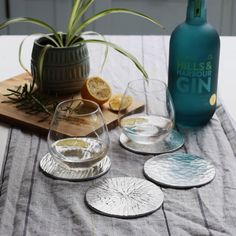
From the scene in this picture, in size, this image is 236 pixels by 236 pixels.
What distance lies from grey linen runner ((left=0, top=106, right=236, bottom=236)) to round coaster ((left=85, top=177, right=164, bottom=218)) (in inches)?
0.4

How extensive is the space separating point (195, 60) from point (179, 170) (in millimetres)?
247

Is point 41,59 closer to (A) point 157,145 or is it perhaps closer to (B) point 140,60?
(A) point 157,145

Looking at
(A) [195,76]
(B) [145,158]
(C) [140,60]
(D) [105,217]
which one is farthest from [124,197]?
(C) [140,60]

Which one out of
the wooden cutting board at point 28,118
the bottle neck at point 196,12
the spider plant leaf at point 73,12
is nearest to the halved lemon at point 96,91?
the wooden cutting board at point 28,118

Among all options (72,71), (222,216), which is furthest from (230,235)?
(72,71)

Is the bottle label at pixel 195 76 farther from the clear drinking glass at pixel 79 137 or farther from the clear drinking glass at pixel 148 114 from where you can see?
the clear drinking glass at pixel 79 137

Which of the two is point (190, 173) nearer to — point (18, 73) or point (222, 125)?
point (222, 125)

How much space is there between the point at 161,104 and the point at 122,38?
0.76m

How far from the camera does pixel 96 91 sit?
4.60 ft

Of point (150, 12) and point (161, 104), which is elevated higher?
point (161, 104)

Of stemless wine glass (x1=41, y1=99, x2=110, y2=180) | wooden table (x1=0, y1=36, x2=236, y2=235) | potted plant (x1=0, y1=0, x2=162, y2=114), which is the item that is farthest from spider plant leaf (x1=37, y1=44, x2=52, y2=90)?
stemless wine glass (x1=41, y1=99, x2=110, y2=180)

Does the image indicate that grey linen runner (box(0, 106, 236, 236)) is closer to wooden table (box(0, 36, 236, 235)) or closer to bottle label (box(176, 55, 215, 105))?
wooden table (box(0, 36, 236, 235))

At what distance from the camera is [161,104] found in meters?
1.20

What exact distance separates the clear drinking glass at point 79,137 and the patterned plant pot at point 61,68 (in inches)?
11.7
